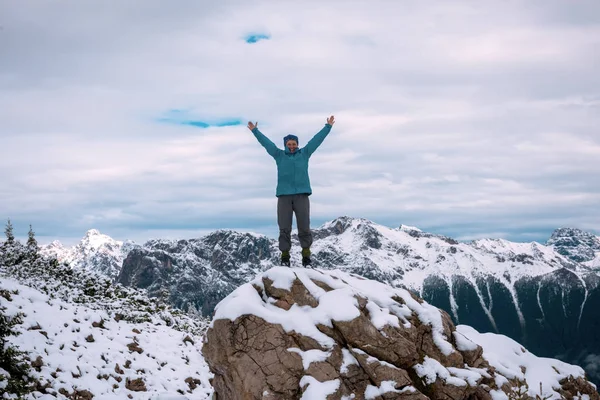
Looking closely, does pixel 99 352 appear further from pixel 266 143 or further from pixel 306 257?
pixel 266 143

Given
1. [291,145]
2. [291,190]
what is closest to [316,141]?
[291,145]

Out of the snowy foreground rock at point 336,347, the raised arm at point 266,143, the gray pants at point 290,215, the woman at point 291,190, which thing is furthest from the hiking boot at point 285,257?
the raised arm at point 266,143

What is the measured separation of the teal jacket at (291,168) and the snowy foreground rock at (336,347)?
10.1 feet

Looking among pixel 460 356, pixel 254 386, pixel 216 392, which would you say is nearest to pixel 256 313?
pixel 254 386

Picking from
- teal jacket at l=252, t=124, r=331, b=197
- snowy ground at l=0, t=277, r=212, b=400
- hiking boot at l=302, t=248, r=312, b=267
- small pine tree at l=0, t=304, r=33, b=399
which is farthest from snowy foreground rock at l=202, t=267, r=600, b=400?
snowy ground at l=0, t=277, r=212, b=400

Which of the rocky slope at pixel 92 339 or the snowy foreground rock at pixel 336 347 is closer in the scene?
the snowy foreground rock at pixel 336 347

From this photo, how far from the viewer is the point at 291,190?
19.9 meters

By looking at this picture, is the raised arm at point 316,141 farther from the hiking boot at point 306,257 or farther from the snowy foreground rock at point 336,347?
the snowy foreground rock at point 336,347

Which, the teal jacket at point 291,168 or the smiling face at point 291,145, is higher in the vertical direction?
the smiling face at point 291,145

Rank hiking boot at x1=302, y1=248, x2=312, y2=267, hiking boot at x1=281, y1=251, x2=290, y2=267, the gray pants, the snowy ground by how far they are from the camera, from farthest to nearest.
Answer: the snowy ground
hiking boot at x1=302, y1=248, x2=312, y2=267
hiking boot at x1=281, y1=251, x2=290, y2=267
the gray pants

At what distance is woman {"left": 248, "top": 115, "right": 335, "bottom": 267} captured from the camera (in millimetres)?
19922

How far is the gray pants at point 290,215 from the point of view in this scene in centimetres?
2000

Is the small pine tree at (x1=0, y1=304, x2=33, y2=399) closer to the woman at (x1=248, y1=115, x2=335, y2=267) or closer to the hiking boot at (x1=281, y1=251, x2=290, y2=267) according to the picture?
the hiking boot at (x1=281, y1=251, x2=290, y2=267)

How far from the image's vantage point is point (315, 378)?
15.5 m
